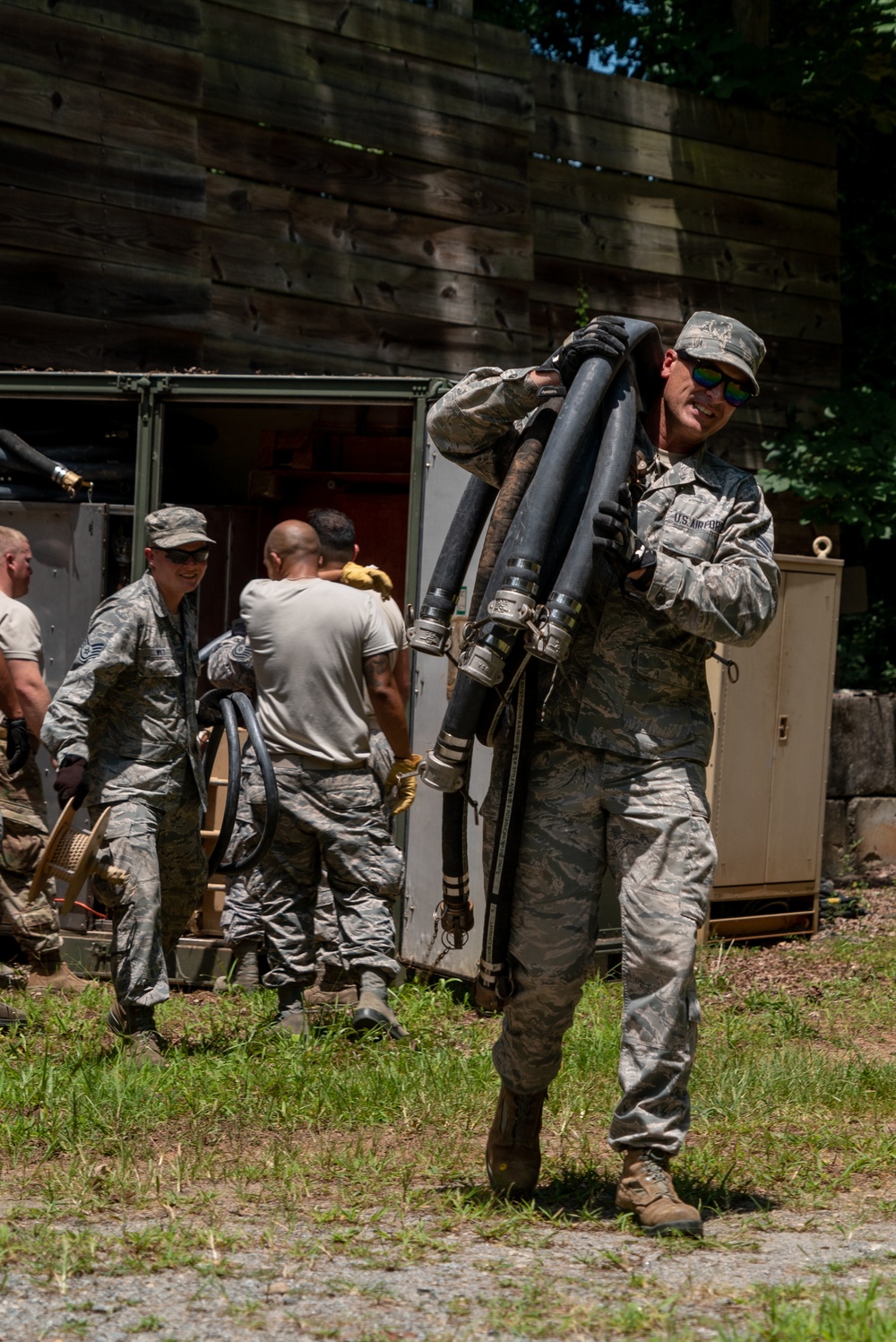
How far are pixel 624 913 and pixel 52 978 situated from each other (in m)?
3.95

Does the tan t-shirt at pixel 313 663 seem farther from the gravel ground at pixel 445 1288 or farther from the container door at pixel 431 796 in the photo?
the gravel ground at pixel 445 1288

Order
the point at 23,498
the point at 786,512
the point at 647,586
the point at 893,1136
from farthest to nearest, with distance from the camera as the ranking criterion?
the point at 786,512 < the point at 23,498 < the point at 893,1136 < the point at 647,586

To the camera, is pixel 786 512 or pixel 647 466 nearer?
pixel 647 466

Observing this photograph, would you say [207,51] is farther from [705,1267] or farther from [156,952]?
[705,1267]

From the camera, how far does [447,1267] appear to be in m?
3.33

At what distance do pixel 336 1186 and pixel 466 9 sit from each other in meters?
7.08

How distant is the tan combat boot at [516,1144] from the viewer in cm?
390

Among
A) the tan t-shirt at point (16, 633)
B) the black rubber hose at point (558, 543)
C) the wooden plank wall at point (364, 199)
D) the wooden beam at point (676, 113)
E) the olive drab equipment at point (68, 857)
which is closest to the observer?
the black rubber hose at point (558, 543)

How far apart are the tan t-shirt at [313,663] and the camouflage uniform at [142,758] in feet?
1.11

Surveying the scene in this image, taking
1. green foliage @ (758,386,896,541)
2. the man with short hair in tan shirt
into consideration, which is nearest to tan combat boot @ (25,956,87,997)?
the man with short hair in tan shirt

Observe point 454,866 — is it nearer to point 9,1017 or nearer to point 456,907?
point 456,907

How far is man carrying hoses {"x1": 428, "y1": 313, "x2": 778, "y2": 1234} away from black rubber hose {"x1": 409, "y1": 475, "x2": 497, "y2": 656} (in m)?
0.19

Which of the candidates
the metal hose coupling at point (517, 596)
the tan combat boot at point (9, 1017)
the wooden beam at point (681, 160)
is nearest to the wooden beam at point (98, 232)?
the wooden beam at point (681, 160)

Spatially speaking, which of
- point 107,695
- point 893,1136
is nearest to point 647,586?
point 893,1136
